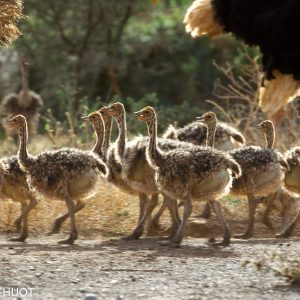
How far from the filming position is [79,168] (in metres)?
7.91

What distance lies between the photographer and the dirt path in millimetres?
6125

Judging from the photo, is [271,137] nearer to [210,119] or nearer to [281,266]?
[210,119]

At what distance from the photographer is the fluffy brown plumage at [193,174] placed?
7707 millimetres

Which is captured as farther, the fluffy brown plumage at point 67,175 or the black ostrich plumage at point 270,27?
the black ostrich plumage at point 270,27

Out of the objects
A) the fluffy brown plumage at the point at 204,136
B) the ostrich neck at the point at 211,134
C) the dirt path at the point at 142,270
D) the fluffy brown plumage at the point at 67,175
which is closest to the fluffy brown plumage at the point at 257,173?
the ostrich neck at the point at 211,134

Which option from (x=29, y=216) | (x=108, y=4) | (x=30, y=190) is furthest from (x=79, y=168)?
(x=108, y=4)

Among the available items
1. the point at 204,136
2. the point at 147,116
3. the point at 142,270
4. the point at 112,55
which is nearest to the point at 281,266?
the point at 142,270

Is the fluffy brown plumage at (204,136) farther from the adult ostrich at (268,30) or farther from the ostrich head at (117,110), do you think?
the ostrich head at (117,110)

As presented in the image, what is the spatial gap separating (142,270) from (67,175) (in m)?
1.38

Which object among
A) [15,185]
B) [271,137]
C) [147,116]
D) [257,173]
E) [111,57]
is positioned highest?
[111,57]

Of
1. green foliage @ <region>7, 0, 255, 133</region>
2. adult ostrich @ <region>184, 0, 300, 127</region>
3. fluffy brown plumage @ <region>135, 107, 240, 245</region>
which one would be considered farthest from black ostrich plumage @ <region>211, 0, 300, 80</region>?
green foliage @ <region>7, 0, 255, 133</region>

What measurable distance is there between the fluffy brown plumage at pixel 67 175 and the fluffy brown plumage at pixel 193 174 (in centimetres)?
47

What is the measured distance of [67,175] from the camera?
7.90 metres

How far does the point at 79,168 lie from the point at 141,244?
2.27 feet
